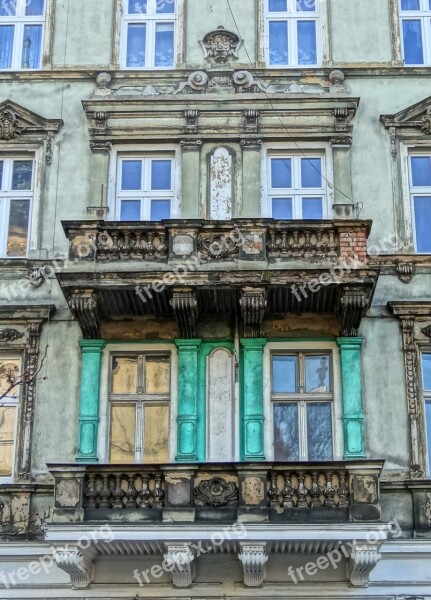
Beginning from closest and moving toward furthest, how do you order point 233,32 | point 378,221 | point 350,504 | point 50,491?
point 350,504, point 50,491, point 378,221, point 233,32

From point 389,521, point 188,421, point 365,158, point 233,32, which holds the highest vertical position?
point 233,32

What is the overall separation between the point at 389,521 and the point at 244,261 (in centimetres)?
394

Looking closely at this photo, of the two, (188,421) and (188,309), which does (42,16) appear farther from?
(188,421)

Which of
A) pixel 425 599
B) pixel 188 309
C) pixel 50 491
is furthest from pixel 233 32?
pixel 425 599

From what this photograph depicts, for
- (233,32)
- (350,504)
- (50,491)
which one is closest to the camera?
(350,504)

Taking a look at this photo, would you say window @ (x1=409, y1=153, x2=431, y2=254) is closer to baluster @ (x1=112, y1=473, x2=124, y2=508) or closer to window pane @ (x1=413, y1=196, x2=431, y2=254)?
window pane @ (x1=413, y1=196, x2=431, y2=254)

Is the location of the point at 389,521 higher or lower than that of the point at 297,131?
lower

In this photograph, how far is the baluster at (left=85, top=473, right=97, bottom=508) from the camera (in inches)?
564

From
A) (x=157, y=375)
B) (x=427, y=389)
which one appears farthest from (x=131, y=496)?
(x=427, y=389)

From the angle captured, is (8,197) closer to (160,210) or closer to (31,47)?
(160,210)

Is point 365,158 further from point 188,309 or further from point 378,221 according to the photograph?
point 188,309

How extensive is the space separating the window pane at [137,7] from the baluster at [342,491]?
827 cm

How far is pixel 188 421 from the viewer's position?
15.3 meters

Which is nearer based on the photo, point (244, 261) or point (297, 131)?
point (244, 261)
